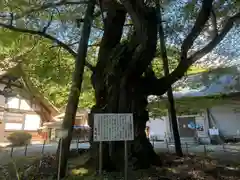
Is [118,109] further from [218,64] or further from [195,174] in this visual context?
[218,64]

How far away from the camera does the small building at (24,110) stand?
785 inches

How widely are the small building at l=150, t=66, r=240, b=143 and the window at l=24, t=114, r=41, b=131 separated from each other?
13.7 m

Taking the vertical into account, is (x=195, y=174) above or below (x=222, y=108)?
below

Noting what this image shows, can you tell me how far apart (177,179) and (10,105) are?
764 inches

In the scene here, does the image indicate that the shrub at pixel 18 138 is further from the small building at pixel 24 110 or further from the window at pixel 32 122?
the window at pixel 32 122

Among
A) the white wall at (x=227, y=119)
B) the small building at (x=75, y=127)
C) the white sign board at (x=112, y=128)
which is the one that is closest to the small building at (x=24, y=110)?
the small building at (x=75, y=127)

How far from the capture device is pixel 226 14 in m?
8.53

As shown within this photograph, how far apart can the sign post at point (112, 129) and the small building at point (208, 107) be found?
785cm

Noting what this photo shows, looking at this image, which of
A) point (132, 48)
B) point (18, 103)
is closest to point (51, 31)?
point (132, 48)

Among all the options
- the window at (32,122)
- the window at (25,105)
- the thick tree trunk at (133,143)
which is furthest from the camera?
the window at (32,122)

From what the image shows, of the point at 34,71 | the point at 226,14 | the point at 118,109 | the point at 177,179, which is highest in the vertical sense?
the point at 226,14

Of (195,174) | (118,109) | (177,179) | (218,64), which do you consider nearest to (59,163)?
(118,109)

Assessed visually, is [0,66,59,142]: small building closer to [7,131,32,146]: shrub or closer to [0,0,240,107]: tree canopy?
[7,131,32,146]: shrub

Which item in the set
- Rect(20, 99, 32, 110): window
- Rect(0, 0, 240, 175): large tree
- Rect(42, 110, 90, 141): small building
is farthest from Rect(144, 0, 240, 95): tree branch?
Rect(20, 99, 32, 110): window
